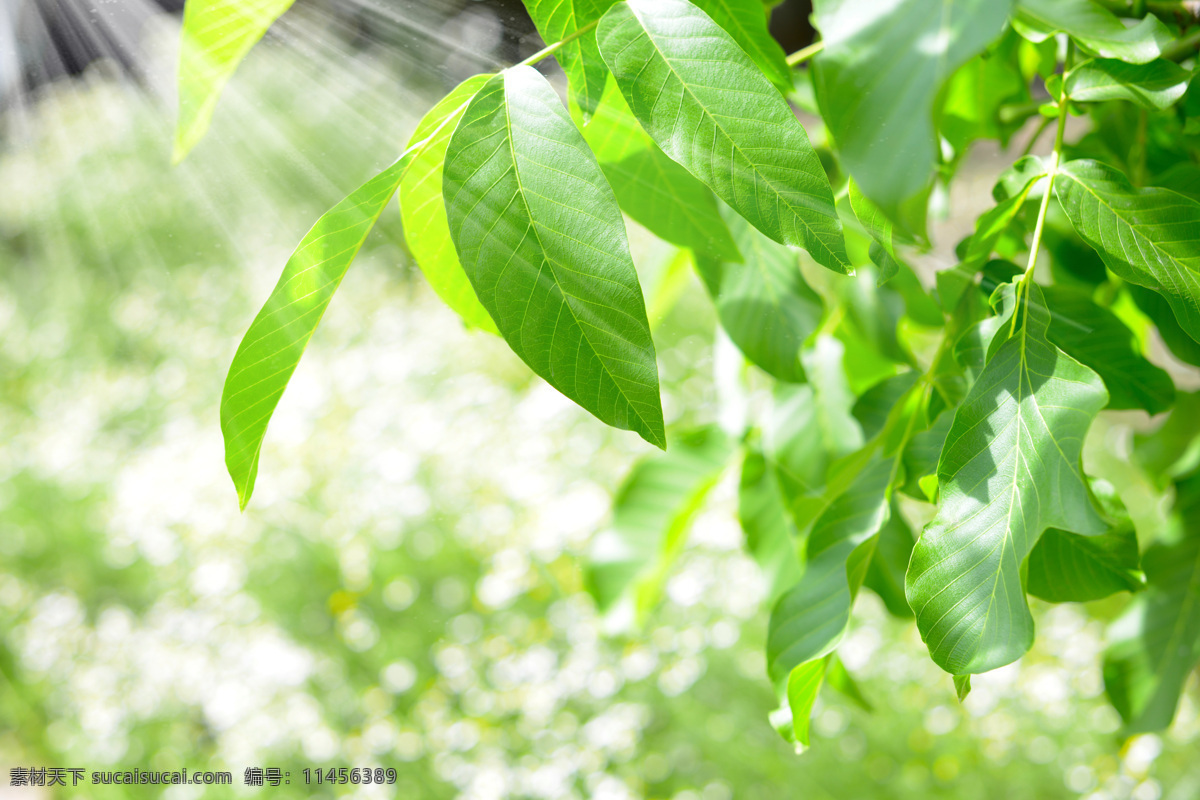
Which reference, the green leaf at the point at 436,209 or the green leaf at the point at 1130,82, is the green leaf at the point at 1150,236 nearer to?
the green leaf at the point at 1130,82

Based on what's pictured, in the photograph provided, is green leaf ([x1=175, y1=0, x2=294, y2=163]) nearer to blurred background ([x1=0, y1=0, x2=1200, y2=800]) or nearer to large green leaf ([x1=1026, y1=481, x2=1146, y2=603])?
blurred background ([x1=0, y1=0, x2=1200, y2=800])

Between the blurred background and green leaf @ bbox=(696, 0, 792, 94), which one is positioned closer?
green leaf @ bbox=(696, 0, 792, 94)

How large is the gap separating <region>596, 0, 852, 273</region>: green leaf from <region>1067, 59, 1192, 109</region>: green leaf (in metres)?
0.12

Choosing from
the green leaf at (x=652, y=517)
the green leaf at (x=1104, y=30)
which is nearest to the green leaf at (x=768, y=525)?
the green leaf at (x=652, y=517)

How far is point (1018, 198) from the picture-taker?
24 cm

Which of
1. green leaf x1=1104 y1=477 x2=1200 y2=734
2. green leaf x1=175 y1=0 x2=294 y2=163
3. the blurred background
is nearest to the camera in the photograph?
green leaf x1=175 y1=0 x2=294 y2=163

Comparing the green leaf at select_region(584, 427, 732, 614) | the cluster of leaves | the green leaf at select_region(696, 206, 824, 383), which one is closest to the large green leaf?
the cluster of leaves

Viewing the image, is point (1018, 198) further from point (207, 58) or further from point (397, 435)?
point (397, 435)

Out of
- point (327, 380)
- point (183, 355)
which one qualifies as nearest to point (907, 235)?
point (327, 380)

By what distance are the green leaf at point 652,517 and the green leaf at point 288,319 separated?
0.94ft

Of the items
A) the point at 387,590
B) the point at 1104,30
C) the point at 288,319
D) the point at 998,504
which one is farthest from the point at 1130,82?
the point at 387,590

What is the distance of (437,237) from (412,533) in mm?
1138

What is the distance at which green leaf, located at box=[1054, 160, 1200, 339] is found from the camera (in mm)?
219

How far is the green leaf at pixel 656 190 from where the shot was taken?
0.26 meters
